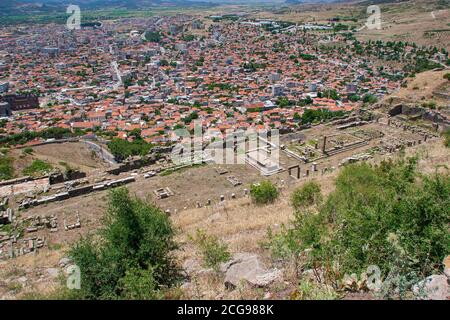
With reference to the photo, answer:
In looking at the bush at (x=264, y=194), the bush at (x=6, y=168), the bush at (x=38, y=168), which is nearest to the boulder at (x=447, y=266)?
the bush at (x=264, y=194)

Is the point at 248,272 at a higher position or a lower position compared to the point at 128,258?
lower

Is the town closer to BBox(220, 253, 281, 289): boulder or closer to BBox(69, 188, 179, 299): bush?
BBox(220, 253, 281, 289): boulder

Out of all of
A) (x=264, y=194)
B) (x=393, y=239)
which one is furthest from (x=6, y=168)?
(x=393, y=239)

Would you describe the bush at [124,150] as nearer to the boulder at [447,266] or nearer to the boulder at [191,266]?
the boulder at [191,266]

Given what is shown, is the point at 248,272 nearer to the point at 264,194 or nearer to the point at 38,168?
the point at 264,194

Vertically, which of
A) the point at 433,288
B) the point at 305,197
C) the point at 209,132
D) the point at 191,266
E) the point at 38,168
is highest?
the point at 433,288

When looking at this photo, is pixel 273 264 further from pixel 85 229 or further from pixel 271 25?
pixel 271 25
